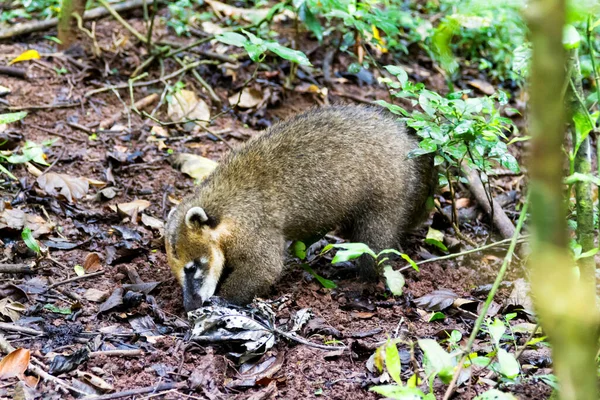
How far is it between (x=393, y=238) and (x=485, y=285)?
2.56ft

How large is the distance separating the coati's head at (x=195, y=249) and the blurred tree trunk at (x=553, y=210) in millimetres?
3331

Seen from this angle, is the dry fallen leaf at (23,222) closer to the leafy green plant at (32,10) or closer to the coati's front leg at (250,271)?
the coati's front leg at (250,271)

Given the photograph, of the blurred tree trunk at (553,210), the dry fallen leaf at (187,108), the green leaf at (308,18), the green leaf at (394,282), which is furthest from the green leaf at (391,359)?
the green leaf at (308,18)

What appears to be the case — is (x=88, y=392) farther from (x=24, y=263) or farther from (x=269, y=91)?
(x=269, y=91)

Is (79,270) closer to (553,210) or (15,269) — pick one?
(15,269)

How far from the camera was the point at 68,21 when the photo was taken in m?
7.30

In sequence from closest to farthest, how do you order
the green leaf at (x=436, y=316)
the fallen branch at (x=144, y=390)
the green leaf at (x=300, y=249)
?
the fallen branch at (x=144, y=390) → the green leaf at (x=436, y=316) → the green leaf at (x=300, y=249)

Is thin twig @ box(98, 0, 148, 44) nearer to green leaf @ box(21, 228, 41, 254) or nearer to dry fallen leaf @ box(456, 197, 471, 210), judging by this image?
green leaf @ box(21, 228, 41, 254)

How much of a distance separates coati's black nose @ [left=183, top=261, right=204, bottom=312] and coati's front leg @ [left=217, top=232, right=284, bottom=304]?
236 mm

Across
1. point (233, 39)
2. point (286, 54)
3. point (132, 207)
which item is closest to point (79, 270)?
point (132, 207)

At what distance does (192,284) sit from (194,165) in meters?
1.72

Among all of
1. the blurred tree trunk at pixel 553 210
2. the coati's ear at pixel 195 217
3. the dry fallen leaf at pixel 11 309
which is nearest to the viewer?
the blurred tree trunk at pixel 553 210

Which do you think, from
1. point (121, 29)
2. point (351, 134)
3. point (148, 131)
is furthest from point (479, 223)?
point (121, 29)

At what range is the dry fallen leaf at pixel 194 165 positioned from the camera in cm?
617
